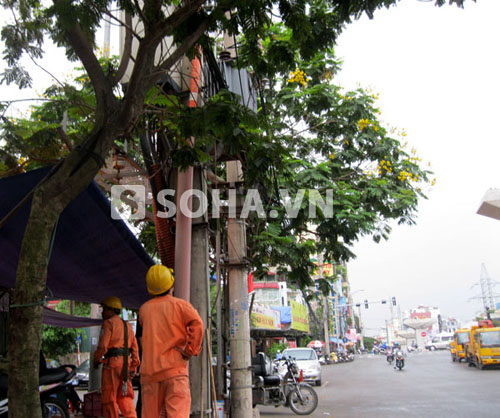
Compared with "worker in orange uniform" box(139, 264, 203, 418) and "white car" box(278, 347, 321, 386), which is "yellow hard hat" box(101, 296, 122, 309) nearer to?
"worker in orange uniform" box(139, 264, 203, 418)

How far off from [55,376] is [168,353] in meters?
2.53

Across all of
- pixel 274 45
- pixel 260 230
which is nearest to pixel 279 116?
pixel 260 230

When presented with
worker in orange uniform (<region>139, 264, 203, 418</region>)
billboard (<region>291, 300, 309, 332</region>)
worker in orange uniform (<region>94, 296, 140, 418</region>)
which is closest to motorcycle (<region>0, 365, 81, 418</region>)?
worker in orange uniform (<region>94, 296, 140, 418</region>)

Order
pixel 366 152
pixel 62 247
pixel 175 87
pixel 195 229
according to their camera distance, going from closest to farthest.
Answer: pixel 62 247 < pixel 195 229 < pixel 175 87 < pixel 366 152

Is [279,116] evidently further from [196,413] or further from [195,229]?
[196,413]

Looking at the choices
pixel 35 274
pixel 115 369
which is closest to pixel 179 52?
pixel 35 274

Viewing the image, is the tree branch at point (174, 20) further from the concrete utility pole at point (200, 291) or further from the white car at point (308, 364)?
the white car at point (308, 364)

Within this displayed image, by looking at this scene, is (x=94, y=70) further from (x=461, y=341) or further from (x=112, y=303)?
(x=461, y=341)

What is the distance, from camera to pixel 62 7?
4.34 m

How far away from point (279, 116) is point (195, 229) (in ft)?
17.0

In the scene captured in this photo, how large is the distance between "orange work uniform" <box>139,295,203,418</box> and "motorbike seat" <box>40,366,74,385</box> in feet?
7.26

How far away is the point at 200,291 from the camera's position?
6.27 m

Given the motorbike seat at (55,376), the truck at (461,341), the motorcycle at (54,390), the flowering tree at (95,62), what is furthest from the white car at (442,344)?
the flowering tree at (95,62)

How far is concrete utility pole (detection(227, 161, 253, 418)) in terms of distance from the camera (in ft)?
25.9
